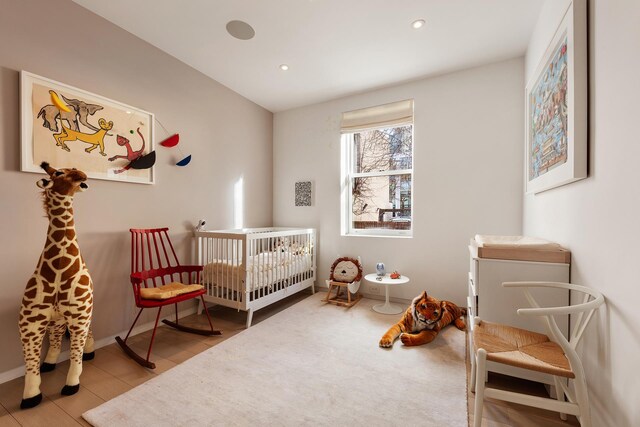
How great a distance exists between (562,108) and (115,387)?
295cm

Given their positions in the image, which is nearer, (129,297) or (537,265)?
(537,265)

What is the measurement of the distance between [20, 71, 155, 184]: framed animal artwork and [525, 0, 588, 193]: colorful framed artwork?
2.83m

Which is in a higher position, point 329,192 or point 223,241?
point 329,192

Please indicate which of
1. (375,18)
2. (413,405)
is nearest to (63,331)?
(413,405)

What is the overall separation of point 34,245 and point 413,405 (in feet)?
8.13

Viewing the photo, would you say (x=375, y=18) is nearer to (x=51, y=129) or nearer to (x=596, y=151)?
(x=596, y=151)

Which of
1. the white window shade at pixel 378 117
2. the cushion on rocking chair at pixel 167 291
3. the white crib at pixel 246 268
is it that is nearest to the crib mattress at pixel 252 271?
the white crib at pixel 246 268

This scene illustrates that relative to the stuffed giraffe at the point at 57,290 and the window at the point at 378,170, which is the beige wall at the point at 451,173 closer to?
the window at the point at 378,170

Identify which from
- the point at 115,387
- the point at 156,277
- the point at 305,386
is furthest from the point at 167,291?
the point at 305,386

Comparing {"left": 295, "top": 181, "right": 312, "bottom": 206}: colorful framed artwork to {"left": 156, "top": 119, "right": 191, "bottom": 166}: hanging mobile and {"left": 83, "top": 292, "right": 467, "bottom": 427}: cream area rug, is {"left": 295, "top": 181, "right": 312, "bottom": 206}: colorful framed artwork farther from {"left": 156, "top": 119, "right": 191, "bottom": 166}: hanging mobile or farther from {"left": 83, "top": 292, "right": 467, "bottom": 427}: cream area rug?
{"left": 83, "top": 292, "right": 467, "bottom": 427}: cream area rug

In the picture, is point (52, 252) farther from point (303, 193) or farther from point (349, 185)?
point (349, 185)

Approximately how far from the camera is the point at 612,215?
1034 mm

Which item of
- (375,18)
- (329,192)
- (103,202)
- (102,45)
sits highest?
(375,18)

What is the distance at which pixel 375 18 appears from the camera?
2057 millimetres
